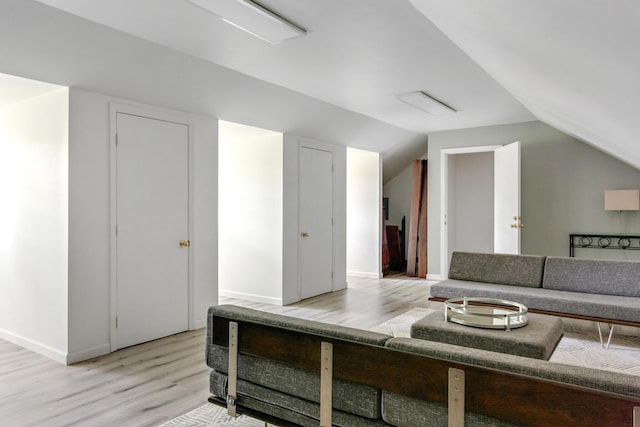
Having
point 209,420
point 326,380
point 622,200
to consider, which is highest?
point 622,200

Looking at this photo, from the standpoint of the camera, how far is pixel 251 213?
234 inches

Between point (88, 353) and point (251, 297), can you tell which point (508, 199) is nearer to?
point (251, 297)

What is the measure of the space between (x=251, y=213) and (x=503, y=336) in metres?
3.84

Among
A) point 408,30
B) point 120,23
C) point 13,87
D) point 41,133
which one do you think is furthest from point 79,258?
point 408,30

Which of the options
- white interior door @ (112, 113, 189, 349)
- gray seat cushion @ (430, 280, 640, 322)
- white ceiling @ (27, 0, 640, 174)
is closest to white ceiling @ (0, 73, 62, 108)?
white interior door @ (112, 113, 189, 349)

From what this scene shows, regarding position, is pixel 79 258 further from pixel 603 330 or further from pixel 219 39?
pixel 603 330

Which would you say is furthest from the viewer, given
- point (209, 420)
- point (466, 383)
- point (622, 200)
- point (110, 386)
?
point (622, 200)

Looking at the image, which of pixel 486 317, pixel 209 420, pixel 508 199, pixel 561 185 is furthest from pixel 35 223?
pixel 561 185

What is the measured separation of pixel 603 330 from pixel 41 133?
5.46m

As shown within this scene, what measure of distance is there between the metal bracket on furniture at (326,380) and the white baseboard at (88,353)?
2630mm

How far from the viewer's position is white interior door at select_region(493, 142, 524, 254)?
6039 millimetres

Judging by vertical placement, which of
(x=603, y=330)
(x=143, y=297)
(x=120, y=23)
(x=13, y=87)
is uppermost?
(x=120, y=23)

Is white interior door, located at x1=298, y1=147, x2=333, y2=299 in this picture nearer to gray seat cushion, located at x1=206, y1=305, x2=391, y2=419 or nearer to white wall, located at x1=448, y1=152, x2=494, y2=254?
white wall, located at x1=448, y1=152, x2=494, y2=254

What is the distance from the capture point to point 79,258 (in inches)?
142
